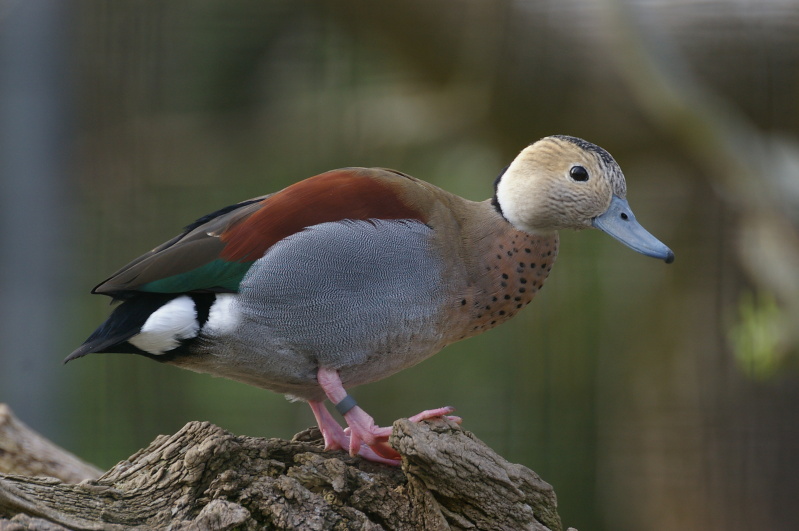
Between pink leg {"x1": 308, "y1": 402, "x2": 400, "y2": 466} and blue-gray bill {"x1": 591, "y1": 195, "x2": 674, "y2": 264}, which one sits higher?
blue-gray bill {"x1": 591, "y1": 195, "x2": 674, "y2": 264}

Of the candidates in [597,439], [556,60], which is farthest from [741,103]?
[597,439]

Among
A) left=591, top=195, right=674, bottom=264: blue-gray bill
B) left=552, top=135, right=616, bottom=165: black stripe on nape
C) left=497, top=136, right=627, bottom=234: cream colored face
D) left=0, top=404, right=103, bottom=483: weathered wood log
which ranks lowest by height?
left=0, top=404, right=103, bottom=483: weathered wood log

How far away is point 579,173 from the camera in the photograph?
8.08ft

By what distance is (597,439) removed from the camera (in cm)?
492

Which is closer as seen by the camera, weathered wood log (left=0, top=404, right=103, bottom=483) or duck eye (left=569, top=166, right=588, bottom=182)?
duck eye (left=569, top=166, right=588, bottom=182)

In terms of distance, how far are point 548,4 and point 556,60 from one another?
256mm

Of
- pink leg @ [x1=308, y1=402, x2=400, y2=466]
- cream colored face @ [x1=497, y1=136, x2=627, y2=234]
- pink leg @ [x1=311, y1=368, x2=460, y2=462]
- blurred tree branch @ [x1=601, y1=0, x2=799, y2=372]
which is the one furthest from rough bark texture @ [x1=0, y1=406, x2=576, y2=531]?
blurred tree branch @ [x1=601, y1=0, x2=799, y2=372]

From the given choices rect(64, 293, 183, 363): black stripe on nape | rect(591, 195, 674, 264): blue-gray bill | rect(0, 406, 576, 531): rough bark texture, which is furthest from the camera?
rect(591, 195, 674, 264): blue-gray bill

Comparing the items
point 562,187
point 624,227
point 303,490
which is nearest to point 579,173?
point 562,187

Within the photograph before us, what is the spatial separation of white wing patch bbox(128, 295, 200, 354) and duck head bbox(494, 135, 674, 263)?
92cm

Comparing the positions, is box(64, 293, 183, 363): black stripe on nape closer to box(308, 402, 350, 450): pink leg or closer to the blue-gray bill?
box(308, 402, 350, 450): pink leg

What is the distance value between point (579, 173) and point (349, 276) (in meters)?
0.68

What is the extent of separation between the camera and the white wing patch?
227 cm

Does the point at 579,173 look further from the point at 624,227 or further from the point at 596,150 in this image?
the point at 624,227
